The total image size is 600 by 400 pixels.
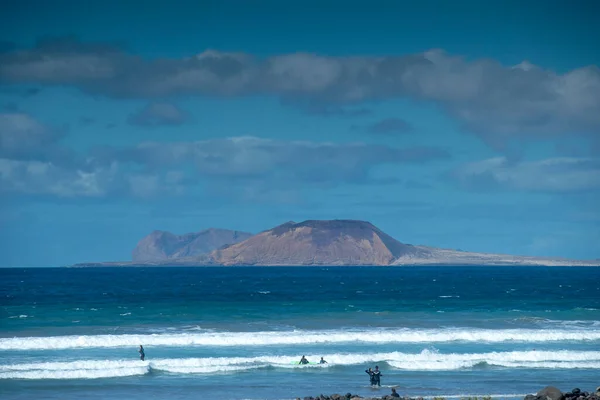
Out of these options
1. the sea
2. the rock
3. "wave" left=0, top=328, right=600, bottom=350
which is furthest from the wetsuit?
"wave" left=0, top=328, right=600, bottom=350

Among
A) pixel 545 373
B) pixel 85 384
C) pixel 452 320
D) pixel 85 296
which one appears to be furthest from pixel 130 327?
pixel 85 296

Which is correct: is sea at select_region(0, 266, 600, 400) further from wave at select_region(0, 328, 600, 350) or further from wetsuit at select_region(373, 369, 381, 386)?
wetsuit at select_region(373, 369, 381, 386)

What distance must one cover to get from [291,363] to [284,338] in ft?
24.3

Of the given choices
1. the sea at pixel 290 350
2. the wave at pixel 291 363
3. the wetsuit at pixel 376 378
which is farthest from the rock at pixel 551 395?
the wave at pixel 291 363

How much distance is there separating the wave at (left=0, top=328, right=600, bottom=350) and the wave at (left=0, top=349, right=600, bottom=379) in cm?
470

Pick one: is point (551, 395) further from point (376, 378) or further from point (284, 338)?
point (284, 338)

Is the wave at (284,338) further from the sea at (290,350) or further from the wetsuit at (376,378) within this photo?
the wetsuit at (376,378)

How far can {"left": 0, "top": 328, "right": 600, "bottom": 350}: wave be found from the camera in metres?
41.2

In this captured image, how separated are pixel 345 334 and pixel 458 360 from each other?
9591mm

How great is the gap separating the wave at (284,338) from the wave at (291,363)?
4.70 meters

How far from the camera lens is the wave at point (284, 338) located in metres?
Result: 41.2

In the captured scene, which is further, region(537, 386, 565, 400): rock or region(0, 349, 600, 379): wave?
region(0, 349, 600, 379): wave

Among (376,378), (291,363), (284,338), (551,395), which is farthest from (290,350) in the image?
(551,395)

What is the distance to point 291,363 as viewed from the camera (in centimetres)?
3516
